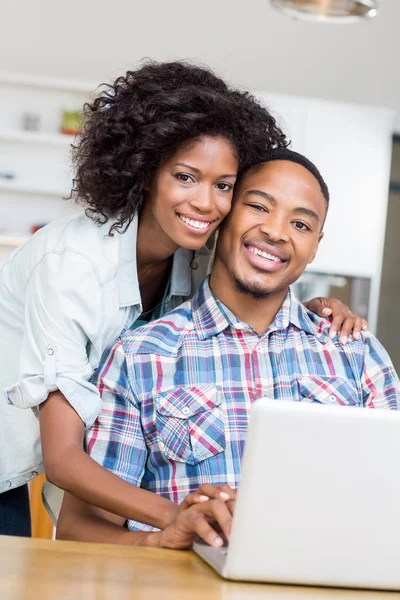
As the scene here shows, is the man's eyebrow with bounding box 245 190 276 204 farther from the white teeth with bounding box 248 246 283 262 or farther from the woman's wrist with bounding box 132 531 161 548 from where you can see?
the woman's wrist with bounding box 132 531 161 548

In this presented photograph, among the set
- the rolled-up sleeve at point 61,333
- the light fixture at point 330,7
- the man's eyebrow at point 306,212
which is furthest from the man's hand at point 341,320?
the light fixture at point 330,7

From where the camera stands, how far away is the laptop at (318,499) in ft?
3.30

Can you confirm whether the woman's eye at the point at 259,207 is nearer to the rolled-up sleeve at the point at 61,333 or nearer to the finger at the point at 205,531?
the rolled-up sleeve at the point at 61,333

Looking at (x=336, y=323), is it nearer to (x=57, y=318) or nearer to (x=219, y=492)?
(x=57, y=318)

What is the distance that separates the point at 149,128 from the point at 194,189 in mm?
150

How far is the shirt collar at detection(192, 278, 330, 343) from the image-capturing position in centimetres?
189

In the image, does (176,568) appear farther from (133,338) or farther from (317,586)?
(133,338)

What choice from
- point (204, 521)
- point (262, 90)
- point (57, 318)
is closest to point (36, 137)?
point (262, 90)

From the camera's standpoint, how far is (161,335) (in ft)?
6.05

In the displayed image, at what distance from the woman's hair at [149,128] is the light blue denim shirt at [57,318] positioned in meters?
0.08

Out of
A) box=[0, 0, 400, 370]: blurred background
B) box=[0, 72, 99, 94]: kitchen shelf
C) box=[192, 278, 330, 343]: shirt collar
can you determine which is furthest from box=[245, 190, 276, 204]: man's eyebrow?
box=[0, 72, 99, 94]: kitchen shelf

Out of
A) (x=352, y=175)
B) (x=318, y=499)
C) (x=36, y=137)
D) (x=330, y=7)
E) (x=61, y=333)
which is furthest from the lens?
(x=36, y=137)

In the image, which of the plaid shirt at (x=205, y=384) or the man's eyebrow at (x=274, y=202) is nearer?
the plaid shirt at (x=205, y=384)

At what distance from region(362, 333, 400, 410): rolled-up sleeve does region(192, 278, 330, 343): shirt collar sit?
103 millimetres
